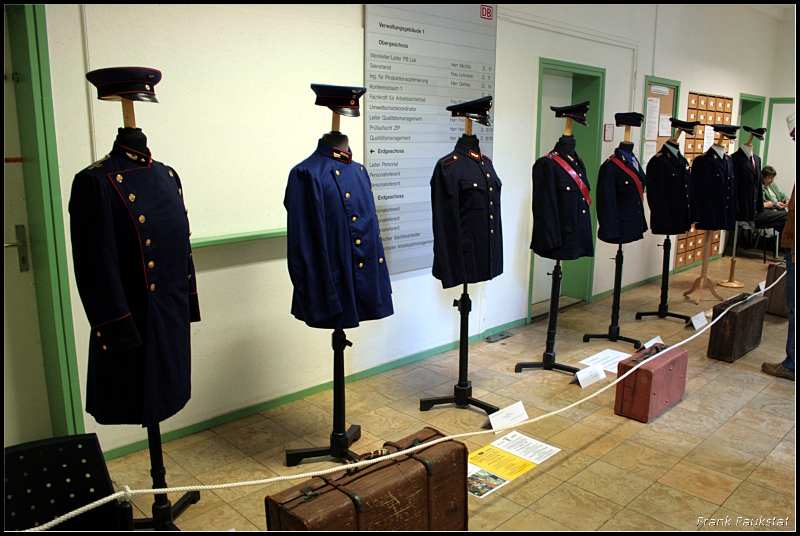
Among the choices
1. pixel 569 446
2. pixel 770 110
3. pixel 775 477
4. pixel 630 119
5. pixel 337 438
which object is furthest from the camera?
pixel 770 110

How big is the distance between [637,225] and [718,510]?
8.14 feet

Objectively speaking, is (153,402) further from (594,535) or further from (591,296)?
(591,296)

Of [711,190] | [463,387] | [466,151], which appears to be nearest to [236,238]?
[466,151]

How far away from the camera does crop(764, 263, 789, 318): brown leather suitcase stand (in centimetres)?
554

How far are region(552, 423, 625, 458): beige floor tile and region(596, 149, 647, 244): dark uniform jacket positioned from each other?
5.59 feet

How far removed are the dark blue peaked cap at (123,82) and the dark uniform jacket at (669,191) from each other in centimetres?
427

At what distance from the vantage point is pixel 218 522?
2.48 metres

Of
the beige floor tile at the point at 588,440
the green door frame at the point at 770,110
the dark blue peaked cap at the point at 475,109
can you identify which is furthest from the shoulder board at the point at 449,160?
the green door frame at the point at 770,110

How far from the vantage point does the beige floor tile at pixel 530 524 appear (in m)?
2.43

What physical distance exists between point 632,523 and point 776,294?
4147mm

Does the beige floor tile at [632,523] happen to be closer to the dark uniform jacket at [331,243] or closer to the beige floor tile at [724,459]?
the beige floor tile at [724,459]

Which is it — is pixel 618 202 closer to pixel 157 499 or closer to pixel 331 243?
pixel 331 243

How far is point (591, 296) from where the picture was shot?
6.06 metres

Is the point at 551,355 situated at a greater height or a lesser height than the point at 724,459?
greater
